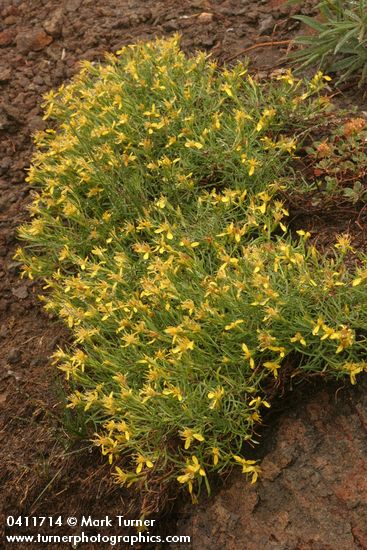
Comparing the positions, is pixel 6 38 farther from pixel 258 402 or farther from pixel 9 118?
pixel 258 402

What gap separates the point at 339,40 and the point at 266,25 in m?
0.80

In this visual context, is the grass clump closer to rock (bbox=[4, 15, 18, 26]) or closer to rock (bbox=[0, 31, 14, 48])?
rock (bbox=[0, 31, 14, 48])

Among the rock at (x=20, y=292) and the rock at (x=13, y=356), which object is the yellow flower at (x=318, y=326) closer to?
the rock at (x=13, y=356)

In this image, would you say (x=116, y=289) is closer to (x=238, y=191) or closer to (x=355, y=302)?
(x=238, y=191)

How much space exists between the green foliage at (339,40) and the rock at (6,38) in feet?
6.88

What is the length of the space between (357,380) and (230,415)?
1.67 ft

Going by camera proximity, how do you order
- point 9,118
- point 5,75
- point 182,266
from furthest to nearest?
point 5,75, point 9,118, point 182,266

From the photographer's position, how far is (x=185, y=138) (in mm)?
3926

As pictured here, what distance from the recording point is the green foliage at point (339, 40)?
13.1 ft

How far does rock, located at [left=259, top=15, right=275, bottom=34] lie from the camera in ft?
15.7

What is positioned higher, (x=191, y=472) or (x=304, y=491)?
(x=191, y=472)

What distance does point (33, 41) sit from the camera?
17.5 ft

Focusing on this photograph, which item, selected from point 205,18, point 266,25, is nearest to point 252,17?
point 266,25

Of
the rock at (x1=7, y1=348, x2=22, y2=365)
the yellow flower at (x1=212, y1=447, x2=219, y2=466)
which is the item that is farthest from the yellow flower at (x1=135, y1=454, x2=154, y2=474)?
the rock at (x1=7, y1=348, x2=22, y2=365)
